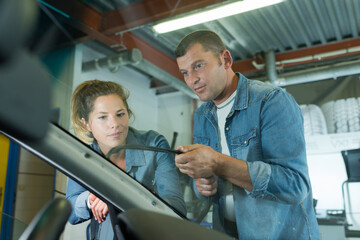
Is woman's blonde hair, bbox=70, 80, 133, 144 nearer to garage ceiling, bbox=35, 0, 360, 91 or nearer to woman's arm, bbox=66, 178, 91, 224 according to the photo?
woman's arm, bbox=66, 178, 91, 224

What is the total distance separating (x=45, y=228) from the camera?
1.37 feet

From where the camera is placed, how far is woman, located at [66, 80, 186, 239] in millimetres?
686

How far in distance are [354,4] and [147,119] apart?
2.96 meters

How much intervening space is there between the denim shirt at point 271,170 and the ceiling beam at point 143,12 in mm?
1960

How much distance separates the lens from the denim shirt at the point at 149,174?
2.30 ft

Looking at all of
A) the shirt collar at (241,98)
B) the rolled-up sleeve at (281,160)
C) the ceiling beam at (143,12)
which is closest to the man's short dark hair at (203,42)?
the shirt collar at (241,98)

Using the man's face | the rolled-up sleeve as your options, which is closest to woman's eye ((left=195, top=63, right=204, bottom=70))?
the man's face

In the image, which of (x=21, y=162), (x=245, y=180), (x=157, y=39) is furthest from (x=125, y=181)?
(x=21, y=162)

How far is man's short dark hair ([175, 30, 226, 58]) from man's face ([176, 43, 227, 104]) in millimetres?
12

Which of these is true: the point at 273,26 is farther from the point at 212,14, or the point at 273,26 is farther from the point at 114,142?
the point at 114,142

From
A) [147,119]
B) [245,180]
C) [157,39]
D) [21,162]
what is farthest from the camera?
[21,162]

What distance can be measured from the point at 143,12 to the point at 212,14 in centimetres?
66

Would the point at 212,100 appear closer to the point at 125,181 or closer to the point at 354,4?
the point at 125,181

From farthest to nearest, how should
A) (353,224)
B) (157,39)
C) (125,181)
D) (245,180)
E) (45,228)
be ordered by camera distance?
(353,224) → (157,39) → (245,180) → (125,181) → (45,228)
